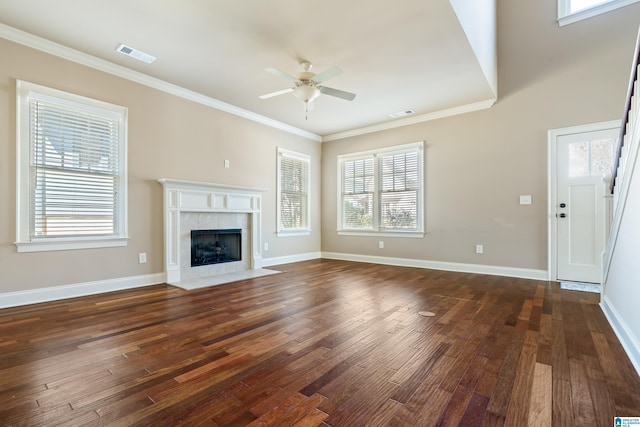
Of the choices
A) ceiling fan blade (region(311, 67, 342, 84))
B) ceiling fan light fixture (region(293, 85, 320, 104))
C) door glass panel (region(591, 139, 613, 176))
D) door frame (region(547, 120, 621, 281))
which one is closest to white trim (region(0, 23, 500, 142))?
door frame (region(547, 120, 621, 281))

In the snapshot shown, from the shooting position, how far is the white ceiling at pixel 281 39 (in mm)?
2664

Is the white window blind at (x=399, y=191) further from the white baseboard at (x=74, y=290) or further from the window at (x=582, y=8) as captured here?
the white baseboard at (x=74, y=290)

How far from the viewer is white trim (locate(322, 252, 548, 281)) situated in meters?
4.43

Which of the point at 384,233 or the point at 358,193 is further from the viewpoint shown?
the point at 358,193

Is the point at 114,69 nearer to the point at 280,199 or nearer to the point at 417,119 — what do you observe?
the point at 280,199

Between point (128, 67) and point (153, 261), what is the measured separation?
2.53m

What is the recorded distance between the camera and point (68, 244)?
3367 mm

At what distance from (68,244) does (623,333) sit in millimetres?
5234

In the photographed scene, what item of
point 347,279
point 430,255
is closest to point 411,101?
point 430,255

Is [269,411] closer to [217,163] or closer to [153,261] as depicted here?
[153,261]

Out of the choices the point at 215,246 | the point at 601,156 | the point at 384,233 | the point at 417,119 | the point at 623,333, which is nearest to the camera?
the point at 623,333

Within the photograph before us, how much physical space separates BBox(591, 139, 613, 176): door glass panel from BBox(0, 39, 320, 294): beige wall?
4.94 meters

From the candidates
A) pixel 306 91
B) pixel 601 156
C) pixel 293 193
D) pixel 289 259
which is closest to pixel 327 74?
pixel 306 91

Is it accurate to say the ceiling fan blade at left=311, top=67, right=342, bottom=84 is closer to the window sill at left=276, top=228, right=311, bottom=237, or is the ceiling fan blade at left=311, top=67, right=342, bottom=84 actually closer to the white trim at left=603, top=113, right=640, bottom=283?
the white trim at left=603, top=113, right=640, bottom=283
